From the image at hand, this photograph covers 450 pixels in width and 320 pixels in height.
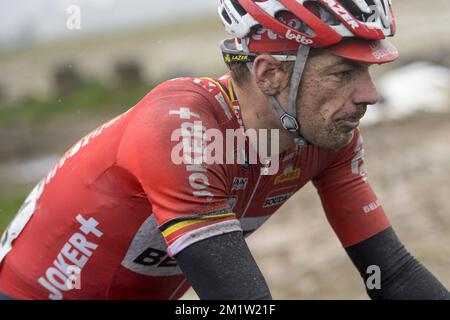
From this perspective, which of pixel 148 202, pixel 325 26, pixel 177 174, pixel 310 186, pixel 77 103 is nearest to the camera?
pixel 177 174

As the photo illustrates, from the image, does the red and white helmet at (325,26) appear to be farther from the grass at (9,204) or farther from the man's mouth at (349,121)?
the grass at (9,204)

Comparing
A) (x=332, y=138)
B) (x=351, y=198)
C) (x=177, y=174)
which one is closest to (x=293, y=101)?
(x=332, y=138)

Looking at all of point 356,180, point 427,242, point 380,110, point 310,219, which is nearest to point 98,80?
point 380,110

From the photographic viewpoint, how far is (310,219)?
1039 centimetres

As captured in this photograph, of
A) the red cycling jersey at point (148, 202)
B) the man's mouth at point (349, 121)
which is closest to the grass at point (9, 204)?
the red cycling jersey at point (148, 202)

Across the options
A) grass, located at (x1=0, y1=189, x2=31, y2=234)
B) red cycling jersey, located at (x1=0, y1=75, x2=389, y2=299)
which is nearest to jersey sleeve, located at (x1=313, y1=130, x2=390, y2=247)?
red cycling jersey, located at (x1=0, y1=75, x2=389, y2=299)

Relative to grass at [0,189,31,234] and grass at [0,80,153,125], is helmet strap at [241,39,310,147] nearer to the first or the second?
grass at [0,189,31,234]

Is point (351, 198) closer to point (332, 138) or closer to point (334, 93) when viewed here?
point (332, 138)

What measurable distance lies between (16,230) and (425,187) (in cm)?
807

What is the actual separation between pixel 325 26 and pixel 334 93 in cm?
26

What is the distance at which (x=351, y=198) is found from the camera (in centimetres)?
397

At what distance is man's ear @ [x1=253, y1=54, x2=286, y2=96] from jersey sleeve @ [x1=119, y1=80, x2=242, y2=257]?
349 millimetres

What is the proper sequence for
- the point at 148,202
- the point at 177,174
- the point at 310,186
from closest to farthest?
the point at 177,174 < the point at 148,202 < the point at 310,186
